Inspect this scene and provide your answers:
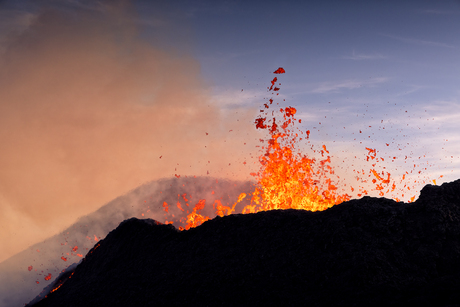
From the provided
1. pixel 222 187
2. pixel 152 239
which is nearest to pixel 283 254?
pixel 152 239

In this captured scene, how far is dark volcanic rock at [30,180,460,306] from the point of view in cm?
944

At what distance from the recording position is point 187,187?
2736 inches

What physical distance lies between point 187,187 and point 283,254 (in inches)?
2326

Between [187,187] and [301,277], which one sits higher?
[187,187]

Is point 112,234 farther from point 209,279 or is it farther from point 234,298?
point 234,298

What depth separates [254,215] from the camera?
14148mm

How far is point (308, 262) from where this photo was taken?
10.7 meters

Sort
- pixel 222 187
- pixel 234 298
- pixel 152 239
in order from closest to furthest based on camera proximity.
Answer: pixel 234 298
pixel 152 239
pixel 222 187

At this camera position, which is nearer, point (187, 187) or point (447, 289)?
point (447, 289)

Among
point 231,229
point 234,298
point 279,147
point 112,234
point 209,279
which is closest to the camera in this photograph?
point 234,298

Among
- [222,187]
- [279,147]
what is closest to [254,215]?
[279,147]

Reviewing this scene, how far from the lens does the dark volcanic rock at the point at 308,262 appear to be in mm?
9438

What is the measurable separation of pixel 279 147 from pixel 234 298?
1037cm

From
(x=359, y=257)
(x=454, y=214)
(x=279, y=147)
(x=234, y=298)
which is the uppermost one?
(x=279, y=147)
